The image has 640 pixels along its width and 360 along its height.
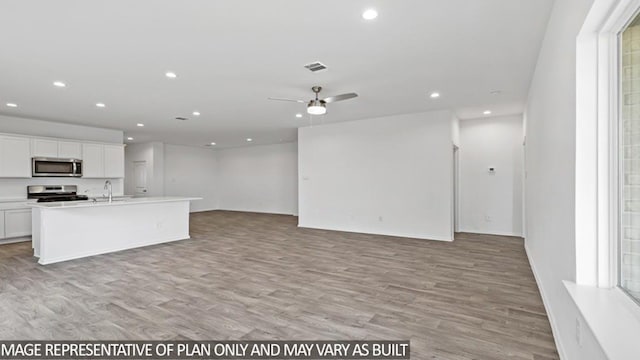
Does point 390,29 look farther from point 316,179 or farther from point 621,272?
point 316,179

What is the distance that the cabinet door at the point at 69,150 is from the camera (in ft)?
23.4

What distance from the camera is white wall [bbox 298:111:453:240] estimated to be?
6.42 m

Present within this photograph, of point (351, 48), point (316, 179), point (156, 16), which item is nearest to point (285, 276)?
point (351, 48)

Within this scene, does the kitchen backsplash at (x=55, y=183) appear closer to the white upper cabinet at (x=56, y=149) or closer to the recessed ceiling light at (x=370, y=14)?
the white upper cabinet at (x=56, y=149)

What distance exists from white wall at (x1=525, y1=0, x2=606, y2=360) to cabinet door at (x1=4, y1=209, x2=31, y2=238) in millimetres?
9195

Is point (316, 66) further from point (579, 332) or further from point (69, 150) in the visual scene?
point (69, 150)

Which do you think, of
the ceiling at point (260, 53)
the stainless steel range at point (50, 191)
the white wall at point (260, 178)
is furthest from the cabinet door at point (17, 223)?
the white wall at point (260, 178)

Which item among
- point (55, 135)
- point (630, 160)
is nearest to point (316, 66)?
point (630, 160)

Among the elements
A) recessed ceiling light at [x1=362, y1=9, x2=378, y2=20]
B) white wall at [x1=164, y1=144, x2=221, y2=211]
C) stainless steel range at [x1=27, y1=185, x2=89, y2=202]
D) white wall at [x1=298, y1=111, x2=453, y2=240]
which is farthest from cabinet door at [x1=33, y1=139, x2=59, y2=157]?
recessed ceiling light at [x1=362, y1=9, x2=378, y2=20]

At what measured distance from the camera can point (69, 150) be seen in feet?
23.8

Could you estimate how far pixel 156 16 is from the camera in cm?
271

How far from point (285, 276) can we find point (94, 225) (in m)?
3.68

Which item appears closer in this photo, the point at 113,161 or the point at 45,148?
the point at 45,148

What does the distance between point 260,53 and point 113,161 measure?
267 inches
